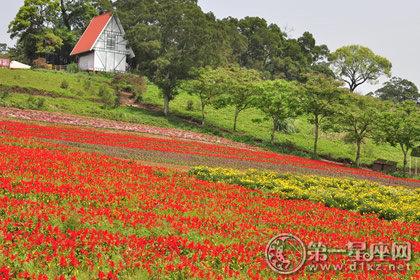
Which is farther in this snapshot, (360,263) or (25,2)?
(25,2)

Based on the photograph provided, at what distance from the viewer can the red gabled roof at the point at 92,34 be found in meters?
59.8

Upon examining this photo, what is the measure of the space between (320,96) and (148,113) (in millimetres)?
20950

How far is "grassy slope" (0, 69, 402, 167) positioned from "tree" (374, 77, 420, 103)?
64.6 m

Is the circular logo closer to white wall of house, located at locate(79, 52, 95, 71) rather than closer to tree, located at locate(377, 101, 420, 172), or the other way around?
tree, located at locate(377, 101, 420, 172)

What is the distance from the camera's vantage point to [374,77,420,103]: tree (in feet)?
340

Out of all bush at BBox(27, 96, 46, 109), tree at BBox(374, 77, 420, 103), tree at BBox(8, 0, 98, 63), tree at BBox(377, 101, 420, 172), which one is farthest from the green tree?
tree at BBox(374, 77, 420, 103)

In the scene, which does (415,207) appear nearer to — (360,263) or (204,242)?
(360,263)

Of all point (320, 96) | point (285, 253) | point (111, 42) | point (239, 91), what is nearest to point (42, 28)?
point (111, 42)

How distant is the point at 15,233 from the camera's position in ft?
19.6

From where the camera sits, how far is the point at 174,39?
46.0 metres

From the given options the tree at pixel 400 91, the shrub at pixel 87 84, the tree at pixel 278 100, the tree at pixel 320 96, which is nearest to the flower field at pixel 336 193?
the tree at pixel 320 96

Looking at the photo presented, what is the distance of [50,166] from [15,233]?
5.95 metres

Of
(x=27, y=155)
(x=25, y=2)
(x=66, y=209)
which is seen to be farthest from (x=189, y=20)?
(x=66, y=209)

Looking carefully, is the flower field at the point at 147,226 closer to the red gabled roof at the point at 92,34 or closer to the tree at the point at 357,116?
the tree at the point at 357,116
